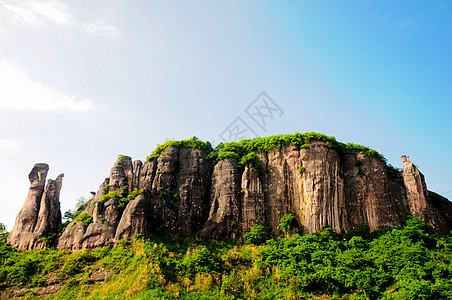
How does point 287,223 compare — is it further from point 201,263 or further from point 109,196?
point 109,196

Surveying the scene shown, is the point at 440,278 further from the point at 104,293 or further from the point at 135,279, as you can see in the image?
the point at 104,293

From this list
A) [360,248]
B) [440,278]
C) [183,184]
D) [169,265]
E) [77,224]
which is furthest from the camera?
[183,184]

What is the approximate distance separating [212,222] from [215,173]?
6.71 m

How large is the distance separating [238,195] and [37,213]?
904 inches

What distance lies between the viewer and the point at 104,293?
32.2 m

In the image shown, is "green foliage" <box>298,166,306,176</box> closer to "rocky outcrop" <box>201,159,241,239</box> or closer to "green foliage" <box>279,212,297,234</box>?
"green foliage" <box>279,212,297,234</box>

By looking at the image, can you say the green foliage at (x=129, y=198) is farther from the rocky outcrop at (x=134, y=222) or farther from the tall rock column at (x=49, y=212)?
the tall rock column at (x=49, y=212)

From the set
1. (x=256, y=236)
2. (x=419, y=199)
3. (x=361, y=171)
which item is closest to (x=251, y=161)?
(x=256, y=236)

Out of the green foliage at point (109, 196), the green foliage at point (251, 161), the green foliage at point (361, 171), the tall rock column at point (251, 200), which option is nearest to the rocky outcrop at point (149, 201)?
the green foliage at point (109, 196)

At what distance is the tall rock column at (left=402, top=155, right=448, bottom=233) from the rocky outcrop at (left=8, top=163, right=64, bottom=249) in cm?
3995

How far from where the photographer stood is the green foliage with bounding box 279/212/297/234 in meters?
41.9

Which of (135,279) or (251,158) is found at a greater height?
(251,158)

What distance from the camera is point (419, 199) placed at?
4266cm

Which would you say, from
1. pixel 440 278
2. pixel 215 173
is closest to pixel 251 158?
pixel 215 173
